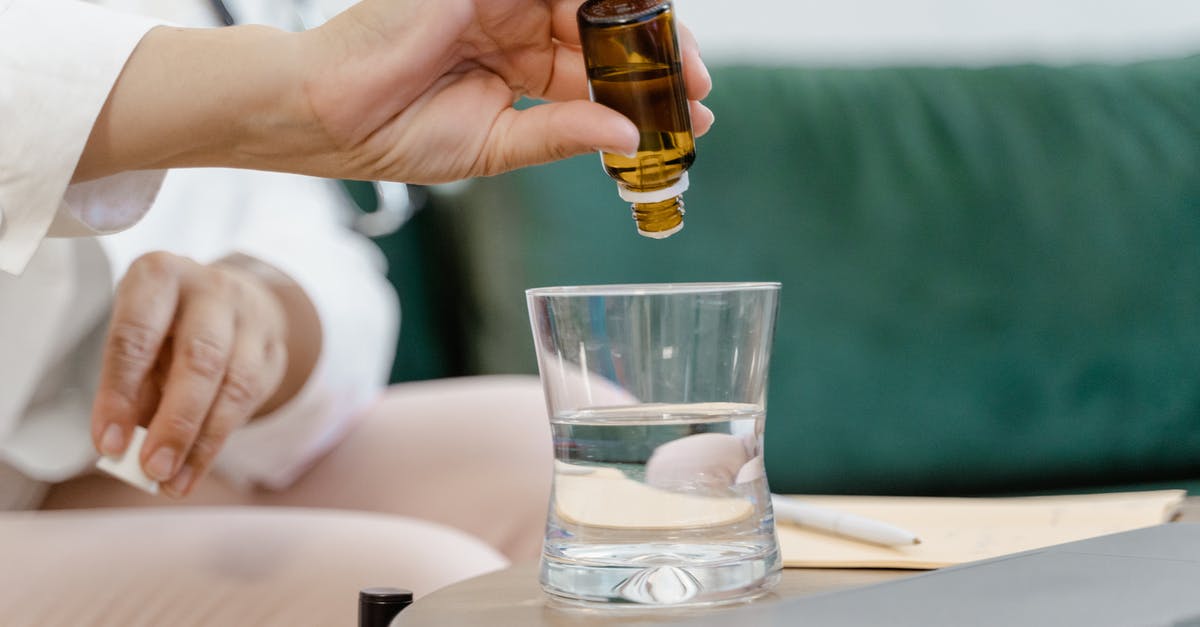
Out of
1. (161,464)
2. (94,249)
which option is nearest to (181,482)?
(161,464)

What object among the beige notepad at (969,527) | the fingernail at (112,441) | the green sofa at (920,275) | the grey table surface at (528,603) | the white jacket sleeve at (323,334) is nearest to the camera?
the grey table surface at (528,603)

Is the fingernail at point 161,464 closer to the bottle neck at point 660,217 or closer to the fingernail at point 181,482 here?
the fingernail at point 181,482

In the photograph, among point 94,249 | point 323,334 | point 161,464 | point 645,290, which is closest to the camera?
point 645,290

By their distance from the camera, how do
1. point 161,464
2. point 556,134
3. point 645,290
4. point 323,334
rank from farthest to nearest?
point 323,334, point 161,464, point 556,134, point 645,290

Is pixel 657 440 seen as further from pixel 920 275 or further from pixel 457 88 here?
pixel 920 275

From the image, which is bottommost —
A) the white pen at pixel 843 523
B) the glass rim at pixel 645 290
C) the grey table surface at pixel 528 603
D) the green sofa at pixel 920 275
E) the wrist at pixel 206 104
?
the green sofa at pixel 920 275

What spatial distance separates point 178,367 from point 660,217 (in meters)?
0.30

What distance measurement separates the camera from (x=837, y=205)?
135 centimetres

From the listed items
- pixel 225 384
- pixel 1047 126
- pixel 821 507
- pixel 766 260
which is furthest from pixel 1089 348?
pixel 225 384

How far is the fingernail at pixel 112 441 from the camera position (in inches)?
23.6

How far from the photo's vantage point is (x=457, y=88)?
55 centimetres

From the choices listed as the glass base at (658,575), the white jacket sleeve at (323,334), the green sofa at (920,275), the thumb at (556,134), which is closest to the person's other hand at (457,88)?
the thumb at (556,134)

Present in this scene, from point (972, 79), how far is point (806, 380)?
44 centimetres

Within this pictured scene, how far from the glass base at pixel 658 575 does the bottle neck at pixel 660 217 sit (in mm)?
139
